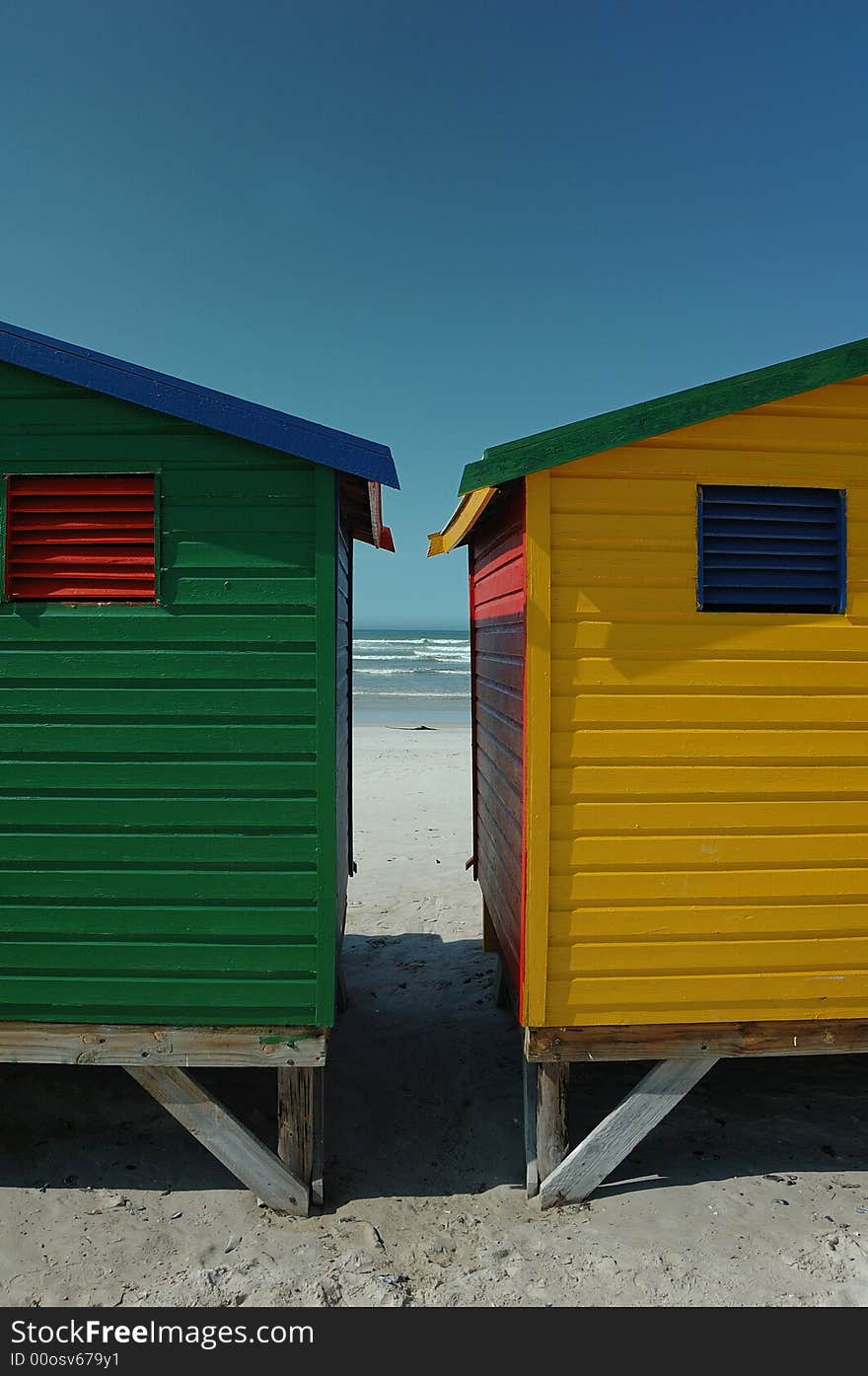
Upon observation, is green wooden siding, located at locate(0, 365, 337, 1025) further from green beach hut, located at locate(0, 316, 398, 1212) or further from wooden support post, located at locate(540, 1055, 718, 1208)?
wooden support post, located at locate(540, 1055, 718, 1208)

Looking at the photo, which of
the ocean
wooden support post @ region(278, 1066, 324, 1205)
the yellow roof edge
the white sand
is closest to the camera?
the white sand

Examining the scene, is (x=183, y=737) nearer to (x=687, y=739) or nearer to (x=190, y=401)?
(x=190, y=401)

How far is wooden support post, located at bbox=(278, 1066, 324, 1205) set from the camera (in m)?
4.60

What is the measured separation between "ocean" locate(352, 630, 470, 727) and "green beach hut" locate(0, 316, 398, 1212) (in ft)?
69.0

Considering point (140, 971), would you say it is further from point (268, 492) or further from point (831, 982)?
point (831, 982)

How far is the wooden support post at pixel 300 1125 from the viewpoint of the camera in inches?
181

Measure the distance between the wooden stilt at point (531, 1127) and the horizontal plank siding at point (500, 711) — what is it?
516mm

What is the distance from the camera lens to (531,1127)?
4754mm

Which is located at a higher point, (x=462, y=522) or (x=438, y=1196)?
(x=462, y=522)

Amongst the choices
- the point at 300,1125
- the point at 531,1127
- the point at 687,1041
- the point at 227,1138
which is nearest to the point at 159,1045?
the point at 227,1138

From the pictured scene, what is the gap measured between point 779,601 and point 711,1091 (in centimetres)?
354

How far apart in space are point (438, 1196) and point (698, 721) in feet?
10.2

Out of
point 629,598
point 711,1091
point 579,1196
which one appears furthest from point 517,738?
point 711,1091

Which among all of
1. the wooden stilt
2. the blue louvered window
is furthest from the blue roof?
the wooden stilt
